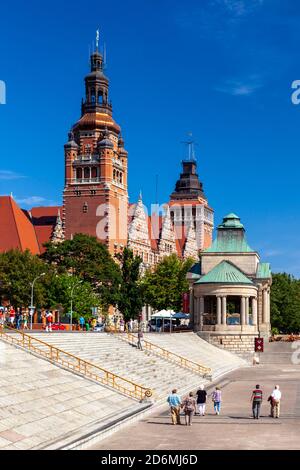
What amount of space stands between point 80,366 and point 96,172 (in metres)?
87.6

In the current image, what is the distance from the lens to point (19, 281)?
8288cm

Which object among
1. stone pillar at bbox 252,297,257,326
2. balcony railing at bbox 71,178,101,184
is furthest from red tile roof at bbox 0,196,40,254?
stone pillar at bbox 252,297,257,326

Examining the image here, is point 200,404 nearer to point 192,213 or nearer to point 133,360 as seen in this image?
point 133,360

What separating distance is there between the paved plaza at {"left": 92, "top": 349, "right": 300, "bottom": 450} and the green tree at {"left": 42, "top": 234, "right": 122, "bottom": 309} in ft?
185

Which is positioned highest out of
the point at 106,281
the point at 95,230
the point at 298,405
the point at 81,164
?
the point at 81,164

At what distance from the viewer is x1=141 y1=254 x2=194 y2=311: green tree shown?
106000 millimetres

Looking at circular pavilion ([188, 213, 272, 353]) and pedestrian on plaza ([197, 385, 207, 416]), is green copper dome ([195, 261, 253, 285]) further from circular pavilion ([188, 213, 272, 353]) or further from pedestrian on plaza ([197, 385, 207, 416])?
pedestrian on plaza ([197, 385, 207, 416])

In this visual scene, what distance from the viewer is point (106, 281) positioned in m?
96.7

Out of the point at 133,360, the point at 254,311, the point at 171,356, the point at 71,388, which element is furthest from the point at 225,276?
the point at 71,388

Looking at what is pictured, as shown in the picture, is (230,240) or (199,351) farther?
(230,240)
